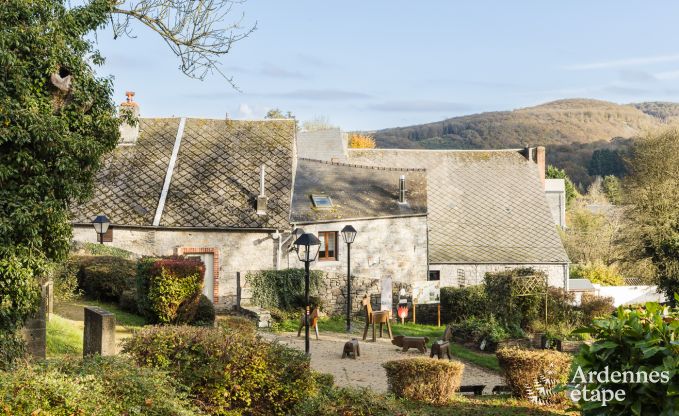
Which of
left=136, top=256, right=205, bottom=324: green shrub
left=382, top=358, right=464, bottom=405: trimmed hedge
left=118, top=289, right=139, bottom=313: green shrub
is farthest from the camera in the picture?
left=118, top=289, right=139, bottom=313: green shrub

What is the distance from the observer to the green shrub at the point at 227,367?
11094 millimetres

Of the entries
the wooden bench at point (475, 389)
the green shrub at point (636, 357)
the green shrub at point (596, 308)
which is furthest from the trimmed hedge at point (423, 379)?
the green shrub at point (596, 308)

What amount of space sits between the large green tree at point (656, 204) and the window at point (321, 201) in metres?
13.2

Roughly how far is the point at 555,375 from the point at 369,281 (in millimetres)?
15571

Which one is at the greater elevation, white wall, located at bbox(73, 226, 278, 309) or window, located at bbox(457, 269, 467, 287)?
white wall, located at bbox(73, 226, 278, 309)

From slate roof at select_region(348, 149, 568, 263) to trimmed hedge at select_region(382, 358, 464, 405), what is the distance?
22.4 metres

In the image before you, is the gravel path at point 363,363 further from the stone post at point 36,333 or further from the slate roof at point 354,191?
the slate roof at point 354,191

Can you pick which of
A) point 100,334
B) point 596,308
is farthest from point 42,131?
point 596,308

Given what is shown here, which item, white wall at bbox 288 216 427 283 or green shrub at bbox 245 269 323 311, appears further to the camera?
white wall at bbox 288 216 427 283

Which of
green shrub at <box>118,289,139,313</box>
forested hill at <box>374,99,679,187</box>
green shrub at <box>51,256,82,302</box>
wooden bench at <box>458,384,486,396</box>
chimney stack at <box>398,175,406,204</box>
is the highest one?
forested hill at <box>374,99,679,187</box>

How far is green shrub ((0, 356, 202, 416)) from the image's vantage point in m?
7.72

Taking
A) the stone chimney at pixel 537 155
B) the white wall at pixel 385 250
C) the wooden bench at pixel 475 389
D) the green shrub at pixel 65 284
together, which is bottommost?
the wooden bench at pixel 475 389

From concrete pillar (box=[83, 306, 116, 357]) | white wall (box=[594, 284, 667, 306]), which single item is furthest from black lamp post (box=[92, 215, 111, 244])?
white wall (box=[594, 284, 667, 306])

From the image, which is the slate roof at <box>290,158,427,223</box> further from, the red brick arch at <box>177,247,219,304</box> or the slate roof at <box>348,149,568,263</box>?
the slate roof at <box>348,149,568,263</box>
